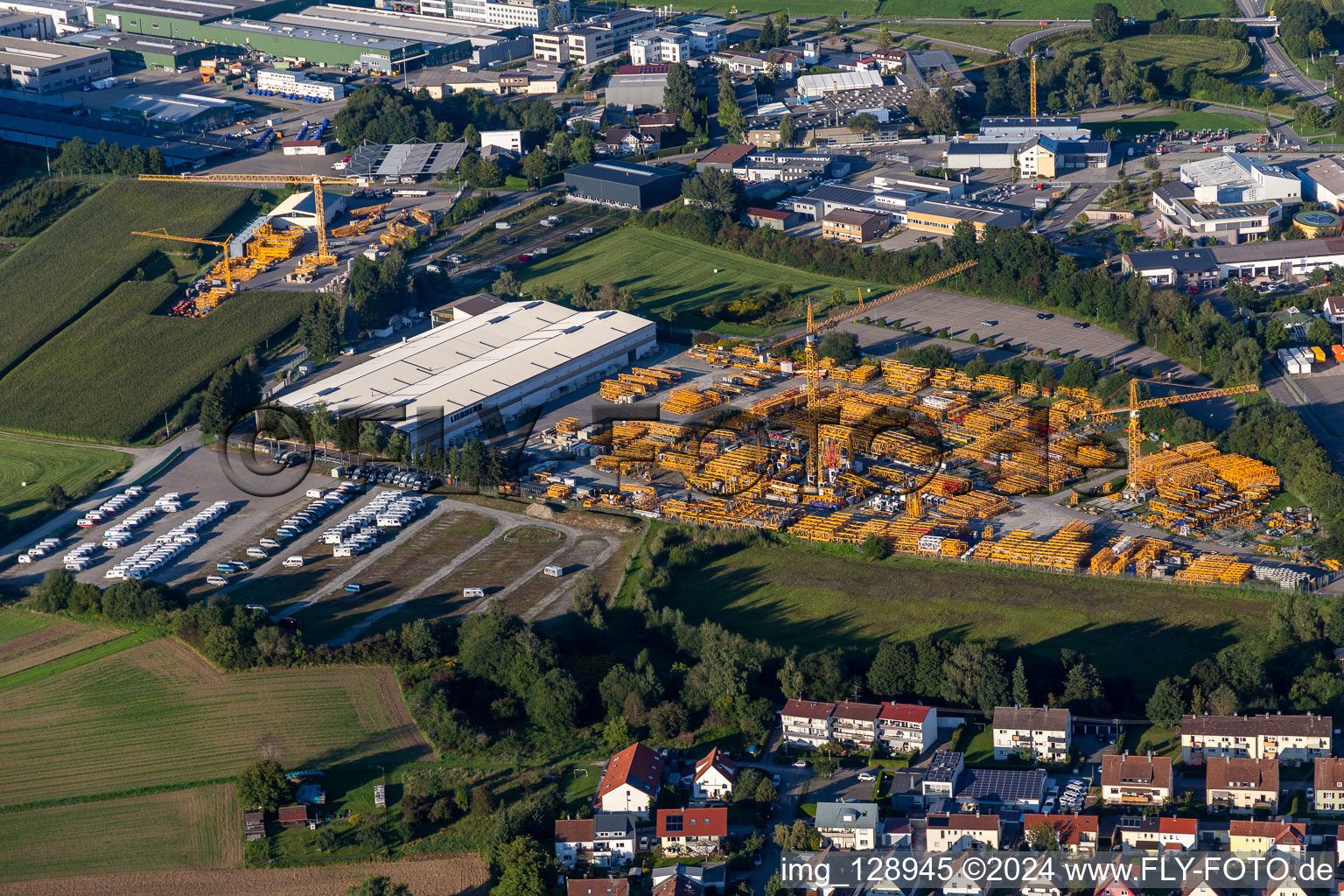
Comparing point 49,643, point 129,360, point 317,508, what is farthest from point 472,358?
point 49,643

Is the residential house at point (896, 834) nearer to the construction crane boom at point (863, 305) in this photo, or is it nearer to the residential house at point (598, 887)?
the residential house at point (598, 887)

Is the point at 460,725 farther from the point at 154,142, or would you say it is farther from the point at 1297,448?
the point at 154,142

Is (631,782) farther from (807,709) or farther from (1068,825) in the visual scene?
(1068,825)

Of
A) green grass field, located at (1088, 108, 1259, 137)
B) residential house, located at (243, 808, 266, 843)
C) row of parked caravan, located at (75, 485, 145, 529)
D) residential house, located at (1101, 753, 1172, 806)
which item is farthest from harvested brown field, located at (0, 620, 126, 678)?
green grass field, located at (1088, 108, 1259, 137)

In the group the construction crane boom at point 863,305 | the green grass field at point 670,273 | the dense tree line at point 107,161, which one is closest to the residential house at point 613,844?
the construction crane boom at point 863,305

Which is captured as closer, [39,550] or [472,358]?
[39,550]
